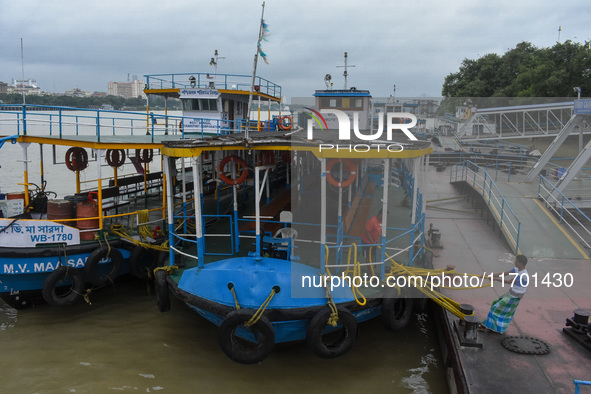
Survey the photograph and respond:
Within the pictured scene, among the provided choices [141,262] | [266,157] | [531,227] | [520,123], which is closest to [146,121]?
[141,262]

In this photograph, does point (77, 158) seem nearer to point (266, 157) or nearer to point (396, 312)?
point (266, 157)

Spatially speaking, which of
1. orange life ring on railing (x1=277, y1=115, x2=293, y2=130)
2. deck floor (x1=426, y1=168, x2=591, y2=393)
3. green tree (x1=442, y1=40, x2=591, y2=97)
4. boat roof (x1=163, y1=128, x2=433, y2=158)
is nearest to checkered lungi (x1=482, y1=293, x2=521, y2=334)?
deck floor (x1=426, y1=168, x2=591, y2=393)

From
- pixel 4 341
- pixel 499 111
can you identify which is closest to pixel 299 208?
pixel 4 341

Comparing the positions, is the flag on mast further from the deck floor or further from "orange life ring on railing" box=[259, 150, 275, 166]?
the deck floor

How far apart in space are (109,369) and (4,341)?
2.63m

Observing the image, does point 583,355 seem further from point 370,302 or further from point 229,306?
point 229,306

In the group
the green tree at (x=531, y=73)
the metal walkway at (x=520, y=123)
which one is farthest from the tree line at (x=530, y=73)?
the metal walkway at (x=520, y=123)

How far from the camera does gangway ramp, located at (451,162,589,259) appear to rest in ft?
38.8

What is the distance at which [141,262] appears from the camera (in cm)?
1049

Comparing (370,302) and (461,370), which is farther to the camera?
(370,302)

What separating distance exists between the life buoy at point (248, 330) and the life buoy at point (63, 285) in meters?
4.13

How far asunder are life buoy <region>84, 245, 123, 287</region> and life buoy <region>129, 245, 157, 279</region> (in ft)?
1.05

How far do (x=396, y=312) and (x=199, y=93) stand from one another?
39.2ft

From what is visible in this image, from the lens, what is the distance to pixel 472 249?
12594mm
